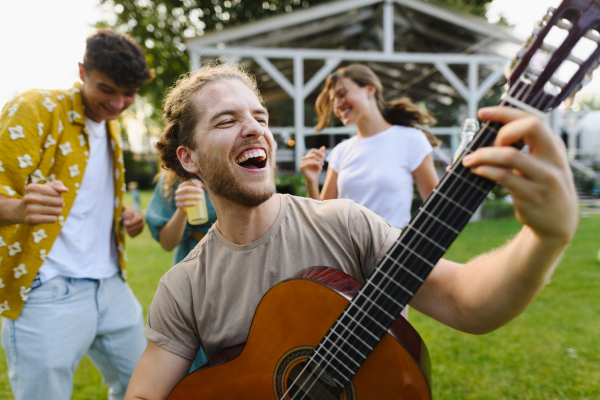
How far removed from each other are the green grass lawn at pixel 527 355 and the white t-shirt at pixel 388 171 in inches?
56.5

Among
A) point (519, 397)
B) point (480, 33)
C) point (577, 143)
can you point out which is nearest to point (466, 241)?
point (519, 397)

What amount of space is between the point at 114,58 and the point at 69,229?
3.41ft

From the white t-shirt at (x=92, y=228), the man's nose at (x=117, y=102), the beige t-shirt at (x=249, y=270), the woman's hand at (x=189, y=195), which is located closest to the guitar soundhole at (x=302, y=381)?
the beige t-shirt at (x=249, y=270)

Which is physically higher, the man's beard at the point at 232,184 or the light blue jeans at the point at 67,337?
the man's beard at the point at 232,184

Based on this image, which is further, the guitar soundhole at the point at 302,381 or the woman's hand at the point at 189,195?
the woman's hand at the point at 189,195

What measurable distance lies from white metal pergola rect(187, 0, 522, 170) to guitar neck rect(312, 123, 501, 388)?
7001 millimetres

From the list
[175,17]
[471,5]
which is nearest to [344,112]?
[175,17]

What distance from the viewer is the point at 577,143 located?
2512cm

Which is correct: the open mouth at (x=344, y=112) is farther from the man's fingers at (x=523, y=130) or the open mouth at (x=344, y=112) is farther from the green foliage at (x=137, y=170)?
the green foliage at (x=137, y=170)

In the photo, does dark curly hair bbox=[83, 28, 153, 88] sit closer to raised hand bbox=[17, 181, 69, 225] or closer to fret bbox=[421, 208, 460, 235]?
raised hand bbox=[17, 181, 69, 225]

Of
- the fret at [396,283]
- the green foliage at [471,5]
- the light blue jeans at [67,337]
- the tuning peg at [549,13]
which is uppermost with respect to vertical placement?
the green foliage at [471,5]

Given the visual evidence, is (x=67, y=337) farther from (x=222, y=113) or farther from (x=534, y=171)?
(x=534, y=171)

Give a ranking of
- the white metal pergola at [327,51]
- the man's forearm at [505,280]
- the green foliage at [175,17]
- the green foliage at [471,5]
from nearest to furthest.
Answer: the man's forearm at [505,280]
the white metal pergola at [327,51]
the green foliage at [175,17]
the green foliage at [471,5]

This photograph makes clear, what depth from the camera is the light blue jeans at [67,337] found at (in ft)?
5.98
